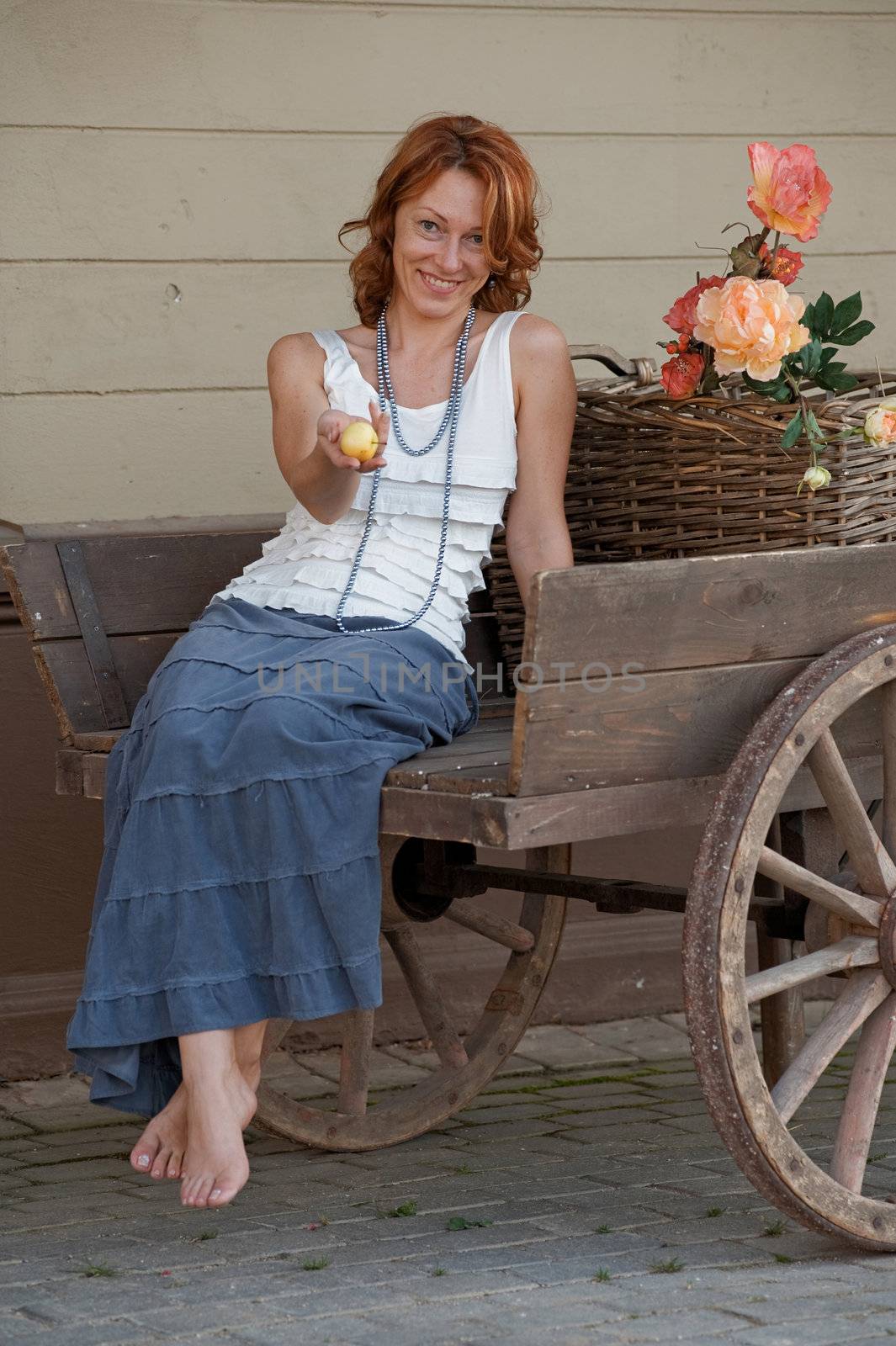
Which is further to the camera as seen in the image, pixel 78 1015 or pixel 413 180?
pixel 413 180

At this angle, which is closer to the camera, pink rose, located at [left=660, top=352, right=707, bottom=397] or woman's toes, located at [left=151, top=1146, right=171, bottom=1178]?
woman's toes, located at [left=151, top=1146, right=171, bottom=1178]

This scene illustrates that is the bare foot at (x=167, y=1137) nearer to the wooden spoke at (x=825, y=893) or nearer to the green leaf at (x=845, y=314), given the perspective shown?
the wooden spoke at (x=825, y=893)

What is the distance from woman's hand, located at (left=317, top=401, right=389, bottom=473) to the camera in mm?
2598

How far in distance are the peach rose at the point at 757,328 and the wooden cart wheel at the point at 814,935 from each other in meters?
0.46

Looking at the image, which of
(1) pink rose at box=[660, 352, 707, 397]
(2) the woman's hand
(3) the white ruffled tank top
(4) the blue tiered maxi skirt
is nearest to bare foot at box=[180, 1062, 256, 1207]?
(4) the blue tiered maxi skirt

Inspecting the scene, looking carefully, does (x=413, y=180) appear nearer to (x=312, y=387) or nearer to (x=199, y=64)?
(x=312, y=387)

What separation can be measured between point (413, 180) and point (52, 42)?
111 centimetres

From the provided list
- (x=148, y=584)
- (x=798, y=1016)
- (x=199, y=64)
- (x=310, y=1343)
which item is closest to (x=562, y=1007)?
(x=798, y=1016)

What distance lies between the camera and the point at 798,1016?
9.43 feet

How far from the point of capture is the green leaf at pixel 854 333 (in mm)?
2715

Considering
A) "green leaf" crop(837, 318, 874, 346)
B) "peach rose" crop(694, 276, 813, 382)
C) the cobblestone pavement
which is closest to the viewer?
the cobblestone pavement

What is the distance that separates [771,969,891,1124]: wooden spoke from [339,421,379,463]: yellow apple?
3.21 feet

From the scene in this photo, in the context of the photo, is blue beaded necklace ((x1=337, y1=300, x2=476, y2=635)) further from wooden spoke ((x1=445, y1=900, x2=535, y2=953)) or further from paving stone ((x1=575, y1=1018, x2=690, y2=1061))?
paving stone ((x1=575, y1=1018, x2=690, y2=1061))

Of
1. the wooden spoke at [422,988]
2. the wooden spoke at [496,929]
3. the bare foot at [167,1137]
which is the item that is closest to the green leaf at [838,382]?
the wooden spoke at [496,929]
